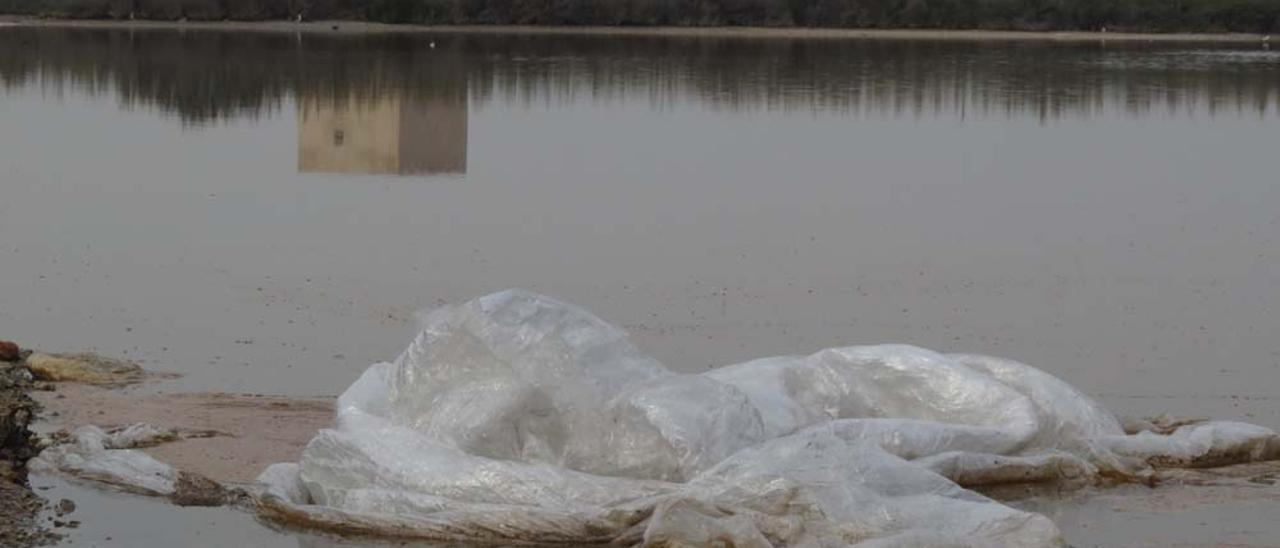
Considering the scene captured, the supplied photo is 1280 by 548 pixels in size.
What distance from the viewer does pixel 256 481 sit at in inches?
281

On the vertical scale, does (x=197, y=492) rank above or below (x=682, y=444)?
below

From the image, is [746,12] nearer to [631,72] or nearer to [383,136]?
[631,72]

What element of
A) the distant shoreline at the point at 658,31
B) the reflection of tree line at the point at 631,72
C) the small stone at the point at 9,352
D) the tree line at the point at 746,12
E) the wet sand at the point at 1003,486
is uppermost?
the tree line at the point at 746,12

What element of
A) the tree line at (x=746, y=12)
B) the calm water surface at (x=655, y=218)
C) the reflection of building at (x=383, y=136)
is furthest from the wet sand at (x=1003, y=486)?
the tree line at (x=746, y=12)

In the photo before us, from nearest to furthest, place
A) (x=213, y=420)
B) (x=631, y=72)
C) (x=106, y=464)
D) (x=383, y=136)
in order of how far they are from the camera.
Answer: (x=106, y=464)
(x=213, y=420)
(x=383, y=136)
(x=631, y=72)

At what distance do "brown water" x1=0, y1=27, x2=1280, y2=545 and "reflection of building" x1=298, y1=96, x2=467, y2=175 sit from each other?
0.21 ft

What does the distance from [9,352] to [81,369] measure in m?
0.30

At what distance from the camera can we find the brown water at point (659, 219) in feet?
33.7

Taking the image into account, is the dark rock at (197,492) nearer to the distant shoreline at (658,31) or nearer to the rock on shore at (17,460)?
the rock on shore at (17,460)

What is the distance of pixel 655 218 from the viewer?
14.9 meters

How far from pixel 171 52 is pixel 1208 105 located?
16.6m

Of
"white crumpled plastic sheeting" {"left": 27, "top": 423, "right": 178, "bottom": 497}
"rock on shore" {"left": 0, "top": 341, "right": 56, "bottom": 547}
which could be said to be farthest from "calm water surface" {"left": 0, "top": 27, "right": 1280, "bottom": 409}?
"white crumpled plastic sheeting" {"left": 27, "top": 423, "right": 178, "bottom": 497}

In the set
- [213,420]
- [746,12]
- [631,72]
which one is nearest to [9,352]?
[213,420]

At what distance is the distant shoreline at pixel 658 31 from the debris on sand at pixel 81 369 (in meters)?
38.2
